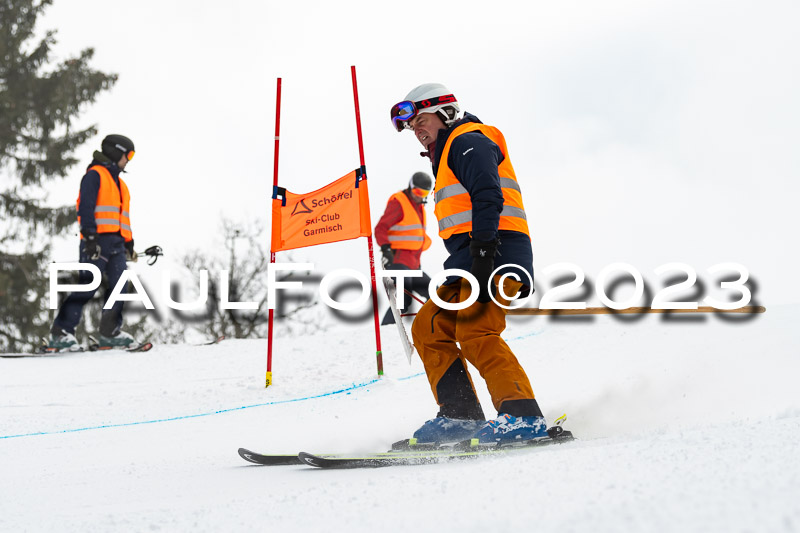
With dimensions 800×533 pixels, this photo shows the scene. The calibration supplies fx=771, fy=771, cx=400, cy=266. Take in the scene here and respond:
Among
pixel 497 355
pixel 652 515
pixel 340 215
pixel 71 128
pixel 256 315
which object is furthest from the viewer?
pixel 256 315

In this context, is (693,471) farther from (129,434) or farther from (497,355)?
(129,434)

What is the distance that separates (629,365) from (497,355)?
317cm

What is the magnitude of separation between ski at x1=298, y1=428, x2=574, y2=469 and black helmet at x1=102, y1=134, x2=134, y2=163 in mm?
6655

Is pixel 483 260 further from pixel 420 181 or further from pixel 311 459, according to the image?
pixel 420 181

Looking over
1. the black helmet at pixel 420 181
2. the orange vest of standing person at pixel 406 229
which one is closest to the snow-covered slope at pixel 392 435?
the orange vest of standing person at pixel 406 229

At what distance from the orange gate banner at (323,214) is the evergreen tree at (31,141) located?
11.1m

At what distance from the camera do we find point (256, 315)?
2383 centimetres

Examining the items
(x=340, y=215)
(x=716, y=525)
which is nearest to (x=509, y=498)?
(x=716, y=525)

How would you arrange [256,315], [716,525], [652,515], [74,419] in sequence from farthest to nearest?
[256,315]
[74,419]
[652,515]
[716,525]

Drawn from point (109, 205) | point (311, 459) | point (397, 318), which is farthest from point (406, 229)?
point (311, 459)

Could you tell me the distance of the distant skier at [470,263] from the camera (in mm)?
3531

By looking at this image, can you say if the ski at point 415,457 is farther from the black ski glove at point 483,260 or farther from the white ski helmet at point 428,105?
the white ski helmet at point 428,105

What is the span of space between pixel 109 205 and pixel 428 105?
5.92 metres

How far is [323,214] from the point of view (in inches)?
283
